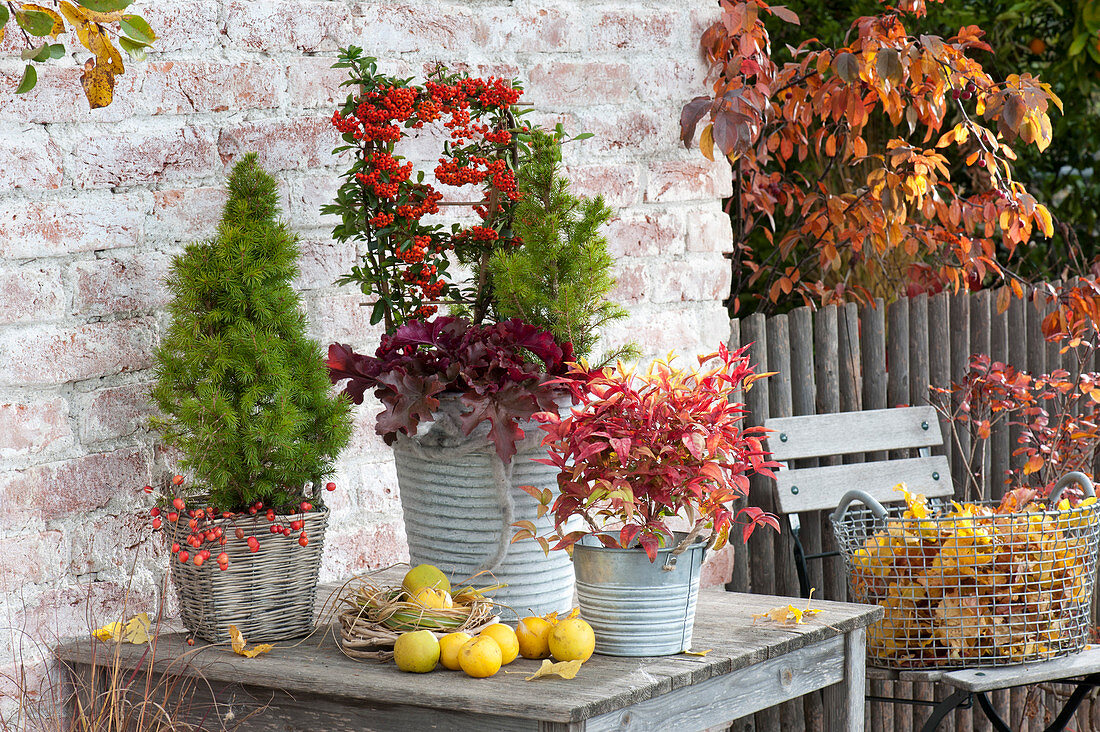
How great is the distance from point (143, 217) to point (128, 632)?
0.69 meters

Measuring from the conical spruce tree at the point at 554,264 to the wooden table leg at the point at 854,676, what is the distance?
2.07 feet

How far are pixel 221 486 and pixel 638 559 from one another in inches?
24.7

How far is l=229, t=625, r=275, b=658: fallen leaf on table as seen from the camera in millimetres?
1823

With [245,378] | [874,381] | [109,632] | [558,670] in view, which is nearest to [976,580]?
[874,381]

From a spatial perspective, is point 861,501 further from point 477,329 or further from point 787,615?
point 477,329

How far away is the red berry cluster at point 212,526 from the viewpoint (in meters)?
1.81

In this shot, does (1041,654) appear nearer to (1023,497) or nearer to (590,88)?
(1023,497)

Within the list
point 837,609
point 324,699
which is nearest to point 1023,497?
point 837,609

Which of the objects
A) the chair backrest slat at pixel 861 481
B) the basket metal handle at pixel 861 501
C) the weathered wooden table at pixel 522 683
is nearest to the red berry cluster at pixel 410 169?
the weathered wooden table at pixel 522 683

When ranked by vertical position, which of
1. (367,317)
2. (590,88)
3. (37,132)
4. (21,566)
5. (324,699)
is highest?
Result: (590,88)

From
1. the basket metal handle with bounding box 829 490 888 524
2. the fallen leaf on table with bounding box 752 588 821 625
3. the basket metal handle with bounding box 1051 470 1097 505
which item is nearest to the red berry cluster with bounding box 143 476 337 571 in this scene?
the fallen leaf on table with bounding box 752 588 821 625

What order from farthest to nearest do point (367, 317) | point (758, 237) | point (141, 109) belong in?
point (758, 237)
point (367, 317)
point (141, 109)

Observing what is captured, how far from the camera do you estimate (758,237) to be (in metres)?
4.71

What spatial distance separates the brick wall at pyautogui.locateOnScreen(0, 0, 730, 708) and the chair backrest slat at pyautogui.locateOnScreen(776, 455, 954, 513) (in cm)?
66
